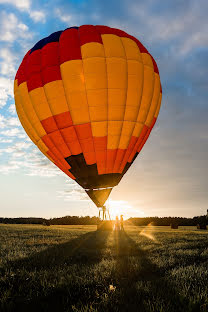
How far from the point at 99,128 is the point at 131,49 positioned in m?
4.70

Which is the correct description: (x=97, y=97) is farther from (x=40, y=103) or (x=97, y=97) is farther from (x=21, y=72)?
(x=21, y=72)

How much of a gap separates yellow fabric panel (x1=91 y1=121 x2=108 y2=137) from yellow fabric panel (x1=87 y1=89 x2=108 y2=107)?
0.87 m

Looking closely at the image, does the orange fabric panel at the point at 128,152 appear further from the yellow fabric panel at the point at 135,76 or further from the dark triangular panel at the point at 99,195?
the yellow fabric panel at the point at 135,76

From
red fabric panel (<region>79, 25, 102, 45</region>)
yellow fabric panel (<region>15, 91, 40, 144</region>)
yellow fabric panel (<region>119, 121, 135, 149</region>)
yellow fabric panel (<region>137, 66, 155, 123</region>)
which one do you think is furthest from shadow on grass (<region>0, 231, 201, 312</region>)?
red fabric panel (<region>79, 25, 102, 45</region>)

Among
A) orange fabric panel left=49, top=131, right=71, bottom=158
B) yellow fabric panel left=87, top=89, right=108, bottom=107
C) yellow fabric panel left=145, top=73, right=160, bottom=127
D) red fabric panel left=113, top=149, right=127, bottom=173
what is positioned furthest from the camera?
yellow fabric panel left=145, top=73, right=160, bottom=127

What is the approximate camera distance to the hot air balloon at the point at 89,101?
13195 mm

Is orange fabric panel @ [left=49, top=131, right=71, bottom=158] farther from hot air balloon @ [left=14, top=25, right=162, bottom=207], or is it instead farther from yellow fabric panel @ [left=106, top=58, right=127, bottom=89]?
yellow fabric panel @ [left=106, top=58, right=127, bottom=89]

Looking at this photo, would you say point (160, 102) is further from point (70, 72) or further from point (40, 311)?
point (40, 311)

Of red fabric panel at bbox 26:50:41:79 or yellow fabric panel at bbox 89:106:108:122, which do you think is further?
red fabric panel at bbox 26:50:41:79

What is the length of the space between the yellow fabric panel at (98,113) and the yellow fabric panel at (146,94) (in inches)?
81.4

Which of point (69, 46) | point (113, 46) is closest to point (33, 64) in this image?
point (69, 46)

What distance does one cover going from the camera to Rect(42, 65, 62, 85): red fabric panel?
1344 centimetres

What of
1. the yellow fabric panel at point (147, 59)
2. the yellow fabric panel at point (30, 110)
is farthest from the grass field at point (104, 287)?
the yellow fabric panel at point (147, 59)

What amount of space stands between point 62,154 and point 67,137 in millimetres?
1131
